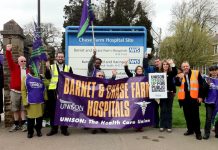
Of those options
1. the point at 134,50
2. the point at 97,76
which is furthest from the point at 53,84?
the point at 134,50

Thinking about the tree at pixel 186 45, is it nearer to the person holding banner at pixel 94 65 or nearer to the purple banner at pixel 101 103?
the person holding banner at pixel 94 65

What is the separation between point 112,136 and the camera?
27.3 ft

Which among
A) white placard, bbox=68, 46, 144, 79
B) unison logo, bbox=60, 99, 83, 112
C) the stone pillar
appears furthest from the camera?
white placard, bbox=68, 46, 144, 79

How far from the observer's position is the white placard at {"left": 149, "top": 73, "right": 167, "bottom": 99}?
28.8 feet

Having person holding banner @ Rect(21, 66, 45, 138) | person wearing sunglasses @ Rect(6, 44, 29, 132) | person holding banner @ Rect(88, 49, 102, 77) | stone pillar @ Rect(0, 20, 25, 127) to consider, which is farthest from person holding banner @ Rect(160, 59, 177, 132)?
stone pillar @ Rect(0, 20, 25, 127)

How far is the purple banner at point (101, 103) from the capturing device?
28.1 ft

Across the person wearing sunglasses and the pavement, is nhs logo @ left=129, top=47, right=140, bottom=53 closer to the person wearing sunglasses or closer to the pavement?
the pavement

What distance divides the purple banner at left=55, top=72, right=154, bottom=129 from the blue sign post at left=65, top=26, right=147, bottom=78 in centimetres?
154

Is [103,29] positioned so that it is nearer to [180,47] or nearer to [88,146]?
[88,146]

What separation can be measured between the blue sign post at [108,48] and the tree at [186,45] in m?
33.0

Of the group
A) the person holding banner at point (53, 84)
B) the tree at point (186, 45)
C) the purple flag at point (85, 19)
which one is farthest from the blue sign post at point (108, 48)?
the tree at point (186, 45)

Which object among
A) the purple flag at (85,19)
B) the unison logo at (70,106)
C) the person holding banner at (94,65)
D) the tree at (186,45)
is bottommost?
the unison logo at (70,106)

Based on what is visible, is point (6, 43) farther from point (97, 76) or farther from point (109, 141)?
point (109, 141)

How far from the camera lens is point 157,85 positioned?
8.78 metres
